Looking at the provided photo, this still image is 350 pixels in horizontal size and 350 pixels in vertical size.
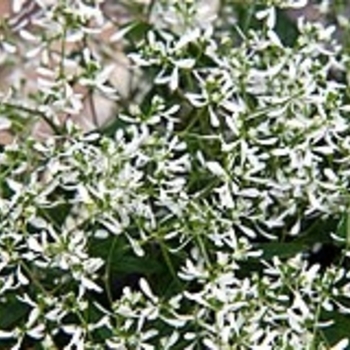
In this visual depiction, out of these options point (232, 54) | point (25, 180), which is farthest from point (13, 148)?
point (232, 54)

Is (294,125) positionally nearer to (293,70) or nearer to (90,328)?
(293,70)

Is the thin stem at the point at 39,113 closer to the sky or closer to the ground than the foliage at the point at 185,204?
closer to the sky

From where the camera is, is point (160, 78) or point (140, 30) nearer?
point (160, 78)

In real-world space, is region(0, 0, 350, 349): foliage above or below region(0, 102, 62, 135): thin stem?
below

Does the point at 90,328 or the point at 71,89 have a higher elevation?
the point at 71,89

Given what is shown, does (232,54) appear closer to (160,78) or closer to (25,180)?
(160,78)

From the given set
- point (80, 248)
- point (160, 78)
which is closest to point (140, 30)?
point (160, 78)
